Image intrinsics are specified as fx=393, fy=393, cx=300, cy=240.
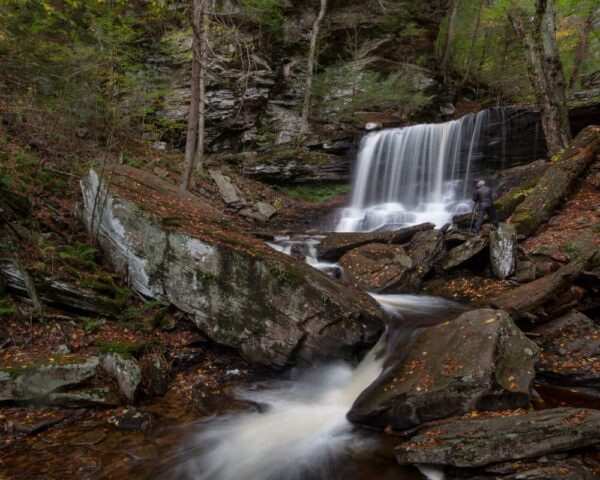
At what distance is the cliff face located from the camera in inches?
728

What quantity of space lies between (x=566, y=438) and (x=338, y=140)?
16.0 m

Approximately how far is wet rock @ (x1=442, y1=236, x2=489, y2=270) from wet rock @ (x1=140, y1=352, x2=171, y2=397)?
20.9ft

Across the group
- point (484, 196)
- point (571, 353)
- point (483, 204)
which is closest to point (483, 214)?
point (483, 204)

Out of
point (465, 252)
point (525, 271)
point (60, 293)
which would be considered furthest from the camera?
point (465, 252)

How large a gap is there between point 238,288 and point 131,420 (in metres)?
2.38

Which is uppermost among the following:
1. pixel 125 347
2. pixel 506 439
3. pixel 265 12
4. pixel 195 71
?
pixel 265 12

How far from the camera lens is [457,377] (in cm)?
459

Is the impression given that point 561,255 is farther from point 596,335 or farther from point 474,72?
point 474,72

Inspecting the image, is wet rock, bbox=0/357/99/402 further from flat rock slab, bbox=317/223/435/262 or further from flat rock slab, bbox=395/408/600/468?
flat rock slab, bbox=317/223/435/262

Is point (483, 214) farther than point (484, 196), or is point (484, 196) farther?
point (483, 214)

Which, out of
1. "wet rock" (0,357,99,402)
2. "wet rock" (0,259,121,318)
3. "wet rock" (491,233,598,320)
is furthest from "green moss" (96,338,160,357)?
"wet rock" (491,233,598,320)

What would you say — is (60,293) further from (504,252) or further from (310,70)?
(310,70)

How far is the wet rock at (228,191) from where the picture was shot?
14.7m

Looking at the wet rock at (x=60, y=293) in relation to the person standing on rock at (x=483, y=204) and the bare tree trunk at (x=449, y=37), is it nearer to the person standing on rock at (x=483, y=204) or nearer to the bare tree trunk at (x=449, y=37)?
the person standing on rock at (x=483, y=204)
